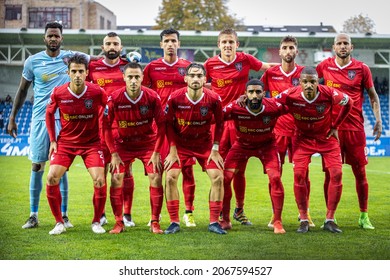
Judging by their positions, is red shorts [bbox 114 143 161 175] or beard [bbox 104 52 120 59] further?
beard [bbox 104 52 120 59]

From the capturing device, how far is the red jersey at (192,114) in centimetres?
638

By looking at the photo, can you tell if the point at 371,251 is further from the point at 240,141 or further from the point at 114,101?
the point at 114,101

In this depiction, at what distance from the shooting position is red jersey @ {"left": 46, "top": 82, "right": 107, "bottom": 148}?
6320 millimetres

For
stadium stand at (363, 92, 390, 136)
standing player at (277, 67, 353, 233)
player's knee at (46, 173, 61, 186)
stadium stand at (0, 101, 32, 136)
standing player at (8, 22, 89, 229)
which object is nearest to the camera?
player's knee at (46, 173, 61, 186)

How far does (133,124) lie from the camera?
648 centimetres

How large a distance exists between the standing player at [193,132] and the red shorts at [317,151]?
744 millimetres

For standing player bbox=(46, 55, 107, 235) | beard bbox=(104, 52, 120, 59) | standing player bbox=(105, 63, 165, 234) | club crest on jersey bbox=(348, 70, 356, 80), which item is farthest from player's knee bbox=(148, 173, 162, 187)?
club crest on jersey bbox=(348, 70, 356, 80)

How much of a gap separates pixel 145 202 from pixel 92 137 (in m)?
2.83

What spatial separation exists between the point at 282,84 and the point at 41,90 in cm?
236

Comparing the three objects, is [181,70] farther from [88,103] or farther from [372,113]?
[372,113]

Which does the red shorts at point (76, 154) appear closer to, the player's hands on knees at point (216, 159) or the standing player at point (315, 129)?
the player's hands on knees at point (216, 159)

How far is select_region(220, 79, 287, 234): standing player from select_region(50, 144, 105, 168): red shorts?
1183 millimetres

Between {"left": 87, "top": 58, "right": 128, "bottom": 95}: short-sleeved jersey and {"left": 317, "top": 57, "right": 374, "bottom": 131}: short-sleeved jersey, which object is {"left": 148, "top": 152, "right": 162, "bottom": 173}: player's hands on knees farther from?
{"left": 317, "top": 57, "right": 374, "bottom": 131}: short-sleeved jersey

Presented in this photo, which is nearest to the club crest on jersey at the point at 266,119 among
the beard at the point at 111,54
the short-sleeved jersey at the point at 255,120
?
the short-sleeved jersey at the point at 255,120
